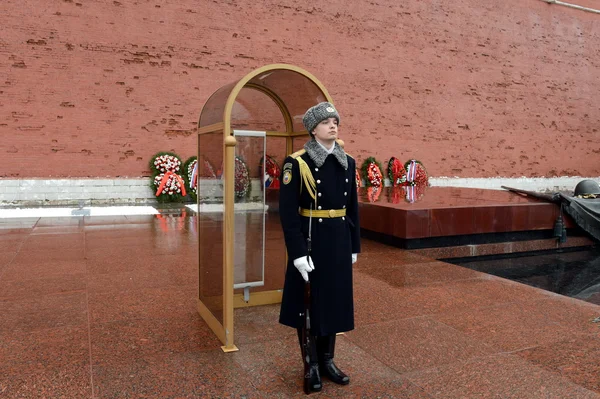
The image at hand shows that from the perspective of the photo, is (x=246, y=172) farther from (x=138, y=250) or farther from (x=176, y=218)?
(x=176, y=218)

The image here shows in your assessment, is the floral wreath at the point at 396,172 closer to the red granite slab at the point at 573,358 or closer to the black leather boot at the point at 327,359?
the red granite slab at the point at 573,358

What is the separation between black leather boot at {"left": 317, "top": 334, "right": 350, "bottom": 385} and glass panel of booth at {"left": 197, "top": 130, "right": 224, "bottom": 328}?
721 mm

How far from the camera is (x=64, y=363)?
257cm

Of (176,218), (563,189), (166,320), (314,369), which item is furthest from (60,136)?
(563,189)

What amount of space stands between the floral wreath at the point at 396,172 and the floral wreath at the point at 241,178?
33.5 feet

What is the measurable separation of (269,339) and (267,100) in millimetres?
1550

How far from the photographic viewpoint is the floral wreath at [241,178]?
315 centimetres

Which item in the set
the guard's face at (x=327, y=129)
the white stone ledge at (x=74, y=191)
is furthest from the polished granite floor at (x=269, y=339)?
the white stone ledge at (x=74, y=191)

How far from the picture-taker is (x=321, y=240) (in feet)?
7.80

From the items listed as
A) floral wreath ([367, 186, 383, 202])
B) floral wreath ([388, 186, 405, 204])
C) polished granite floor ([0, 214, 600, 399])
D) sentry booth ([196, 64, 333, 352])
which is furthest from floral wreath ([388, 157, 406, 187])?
sentry booth ([196, 64, 333, 352])

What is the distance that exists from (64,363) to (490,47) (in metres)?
15.0

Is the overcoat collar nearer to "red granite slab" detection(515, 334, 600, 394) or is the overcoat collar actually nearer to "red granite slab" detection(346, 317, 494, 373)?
"red granite slab" detection(346, 317, 494, 373)

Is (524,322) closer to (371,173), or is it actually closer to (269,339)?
(269,339)

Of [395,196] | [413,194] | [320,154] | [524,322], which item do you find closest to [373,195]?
[395,196]
